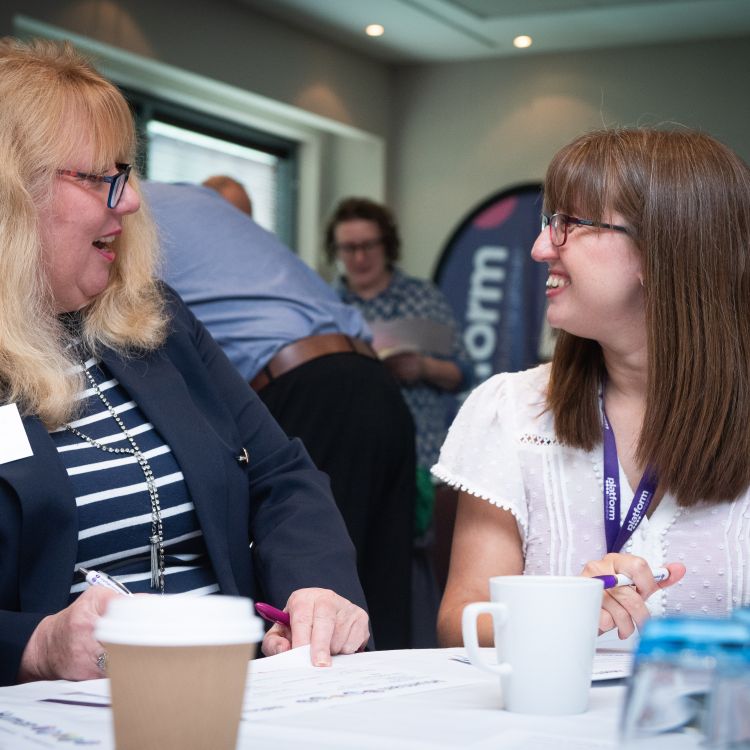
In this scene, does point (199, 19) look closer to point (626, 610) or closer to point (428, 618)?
point (428, 618)

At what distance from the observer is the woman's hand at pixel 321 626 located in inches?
51.2

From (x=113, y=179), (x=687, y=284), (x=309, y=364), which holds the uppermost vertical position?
(x=113, y=179)

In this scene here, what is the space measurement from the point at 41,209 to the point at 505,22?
604cm

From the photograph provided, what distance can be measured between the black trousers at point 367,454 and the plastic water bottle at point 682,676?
76.7 inches

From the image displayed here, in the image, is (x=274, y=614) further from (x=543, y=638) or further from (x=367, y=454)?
(x=367, y=454)

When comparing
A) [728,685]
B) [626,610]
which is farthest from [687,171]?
[728,685]

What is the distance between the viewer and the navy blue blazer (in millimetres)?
1429

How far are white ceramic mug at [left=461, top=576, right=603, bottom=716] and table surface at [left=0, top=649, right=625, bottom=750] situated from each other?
0.02 metres

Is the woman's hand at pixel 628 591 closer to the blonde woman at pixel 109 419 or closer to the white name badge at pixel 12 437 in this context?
the blonde woman at pixel 109 419

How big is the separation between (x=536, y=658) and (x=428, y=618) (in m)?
2.71

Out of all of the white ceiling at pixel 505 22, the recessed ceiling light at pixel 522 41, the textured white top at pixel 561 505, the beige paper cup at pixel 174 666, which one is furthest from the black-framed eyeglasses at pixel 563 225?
→ the recessed ceiling light at pixel 522 41

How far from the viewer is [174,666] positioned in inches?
27.7

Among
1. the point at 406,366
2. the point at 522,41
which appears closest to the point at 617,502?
the point at 406,366

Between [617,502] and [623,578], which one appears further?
[617,502]
